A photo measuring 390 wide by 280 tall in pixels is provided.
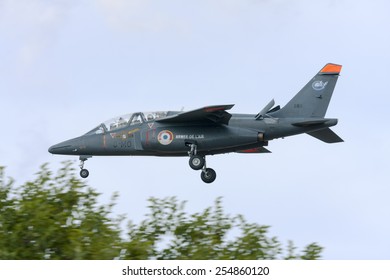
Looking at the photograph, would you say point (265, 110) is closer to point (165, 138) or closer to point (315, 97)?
point (315, 97)

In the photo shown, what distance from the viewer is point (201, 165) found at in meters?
42.6

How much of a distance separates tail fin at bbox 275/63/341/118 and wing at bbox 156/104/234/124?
2580 millimetres

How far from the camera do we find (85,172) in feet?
148

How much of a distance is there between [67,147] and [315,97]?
38.7 ft

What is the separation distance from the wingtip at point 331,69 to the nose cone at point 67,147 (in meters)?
11.8

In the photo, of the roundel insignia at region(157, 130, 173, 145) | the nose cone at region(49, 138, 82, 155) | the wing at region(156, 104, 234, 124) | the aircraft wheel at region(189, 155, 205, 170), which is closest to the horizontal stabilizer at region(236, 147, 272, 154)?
the aircraft wheel at region(189, 155, 205, 170)

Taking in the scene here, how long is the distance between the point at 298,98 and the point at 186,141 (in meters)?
5.49

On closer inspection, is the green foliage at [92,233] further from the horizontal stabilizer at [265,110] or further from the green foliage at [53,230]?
the horizontal stabilizer at [265,110]

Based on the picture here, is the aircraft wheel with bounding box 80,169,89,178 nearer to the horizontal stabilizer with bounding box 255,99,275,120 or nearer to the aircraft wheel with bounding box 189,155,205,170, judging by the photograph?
the aircraft wheel with bounding box 189,155,205,170

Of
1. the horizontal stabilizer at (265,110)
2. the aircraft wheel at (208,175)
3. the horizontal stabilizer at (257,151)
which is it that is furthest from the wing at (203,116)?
the horizontal stabilizer at (257,151)

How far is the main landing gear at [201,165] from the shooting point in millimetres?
42219

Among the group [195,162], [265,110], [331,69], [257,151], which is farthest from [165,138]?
[331,69]

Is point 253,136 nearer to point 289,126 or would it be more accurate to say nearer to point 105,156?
point 289,126
